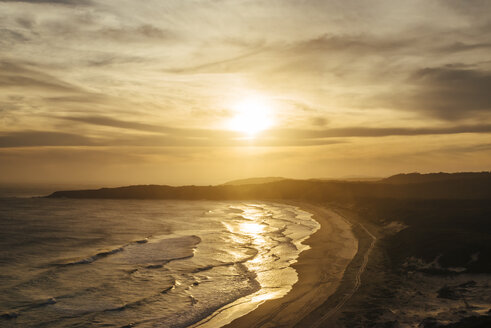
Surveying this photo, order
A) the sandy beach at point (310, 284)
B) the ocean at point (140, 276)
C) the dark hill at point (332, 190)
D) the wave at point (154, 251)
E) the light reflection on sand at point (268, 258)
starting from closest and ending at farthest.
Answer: the sandy beach at point (310, 284)
the ocean at point (140, 276)
the light reflection on sand at point (268, 258)
the wave at point (154, 251)
the dark hill at point (332, 190)

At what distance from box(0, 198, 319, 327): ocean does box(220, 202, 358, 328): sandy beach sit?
90 cm

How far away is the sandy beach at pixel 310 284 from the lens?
1617 centimetres

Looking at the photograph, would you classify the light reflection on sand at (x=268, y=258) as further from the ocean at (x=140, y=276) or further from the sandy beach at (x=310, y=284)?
the sandy beach at (x=310, y=284)

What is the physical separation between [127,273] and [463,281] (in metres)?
22.0

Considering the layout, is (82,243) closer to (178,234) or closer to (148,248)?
(148,248)

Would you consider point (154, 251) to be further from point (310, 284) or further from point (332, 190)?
point (332, 190)

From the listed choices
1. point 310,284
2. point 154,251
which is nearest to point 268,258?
point 310,284

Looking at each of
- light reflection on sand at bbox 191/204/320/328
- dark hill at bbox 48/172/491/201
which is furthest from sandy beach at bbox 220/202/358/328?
dark hill at bbox 48/172/491/201

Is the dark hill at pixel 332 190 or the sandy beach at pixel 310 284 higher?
the dark hill at pixel 332 190

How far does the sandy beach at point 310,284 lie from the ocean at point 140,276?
90cm

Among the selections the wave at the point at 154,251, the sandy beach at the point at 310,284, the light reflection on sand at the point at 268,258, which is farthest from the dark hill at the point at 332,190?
the wave at the point at 154,251

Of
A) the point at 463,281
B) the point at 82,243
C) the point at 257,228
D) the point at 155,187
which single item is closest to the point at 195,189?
the point at 155,187

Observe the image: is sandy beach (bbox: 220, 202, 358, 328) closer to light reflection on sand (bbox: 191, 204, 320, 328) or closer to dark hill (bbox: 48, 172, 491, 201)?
light reflection on sand (bbox: 191, 204, 320, 328)

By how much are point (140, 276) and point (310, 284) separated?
11678 mm
